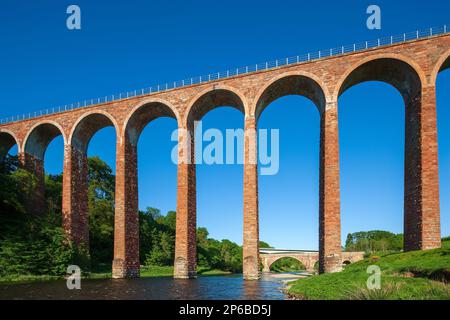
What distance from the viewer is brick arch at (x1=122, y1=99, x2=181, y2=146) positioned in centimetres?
3374

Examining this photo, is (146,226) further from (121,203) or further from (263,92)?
(263,92)

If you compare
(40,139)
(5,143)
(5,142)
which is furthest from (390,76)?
(5,143)

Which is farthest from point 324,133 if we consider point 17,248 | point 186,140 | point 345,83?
point 17,248

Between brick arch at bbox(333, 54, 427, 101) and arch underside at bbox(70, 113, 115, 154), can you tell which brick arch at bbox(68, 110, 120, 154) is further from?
brick arch at bbox(333, 54, 427, 101)

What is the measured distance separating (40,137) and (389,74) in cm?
3659

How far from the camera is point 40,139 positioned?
40.8m

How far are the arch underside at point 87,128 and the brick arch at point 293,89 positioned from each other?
15.8 metres

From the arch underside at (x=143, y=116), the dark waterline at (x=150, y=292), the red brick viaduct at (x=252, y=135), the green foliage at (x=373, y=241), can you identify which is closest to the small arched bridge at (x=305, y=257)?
the green foliage at (x=373, y=241)

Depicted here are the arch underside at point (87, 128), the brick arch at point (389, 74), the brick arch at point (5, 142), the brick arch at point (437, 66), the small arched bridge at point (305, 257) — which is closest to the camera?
the brick arch at point (437, 66)

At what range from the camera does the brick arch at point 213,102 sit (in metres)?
30.8

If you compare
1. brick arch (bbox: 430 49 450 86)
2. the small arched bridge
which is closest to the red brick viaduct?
brick arch (bbox: 430 49 450 86)

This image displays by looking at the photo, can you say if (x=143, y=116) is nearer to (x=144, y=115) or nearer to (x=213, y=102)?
(x=144, y=115)

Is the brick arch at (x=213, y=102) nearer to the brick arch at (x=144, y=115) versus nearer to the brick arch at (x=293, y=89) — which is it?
the brick arch at (x=144, y=115)

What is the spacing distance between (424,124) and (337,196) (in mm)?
7579
